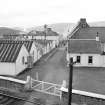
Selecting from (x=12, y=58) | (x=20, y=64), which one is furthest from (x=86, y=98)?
(x=20, y=64)

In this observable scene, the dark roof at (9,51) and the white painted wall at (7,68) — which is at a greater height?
the dark roof at (9,51)

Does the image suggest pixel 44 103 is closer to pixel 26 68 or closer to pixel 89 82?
pixel 89 82

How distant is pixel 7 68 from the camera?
23.7 meters

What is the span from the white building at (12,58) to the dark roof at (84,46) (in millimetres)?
8746

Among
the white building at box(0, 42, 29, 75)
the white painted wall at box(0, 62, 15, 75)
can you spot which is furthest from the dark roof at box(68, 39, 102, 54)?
the white painted wall at box(0, 62, 15, 75)

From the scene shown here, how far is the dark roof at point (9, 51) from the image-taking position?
23797 mm

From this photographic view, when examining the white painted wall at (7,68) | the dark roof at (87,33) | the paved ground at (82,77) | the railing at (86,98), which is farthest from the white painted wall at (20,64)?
the dark roof at (87,33)

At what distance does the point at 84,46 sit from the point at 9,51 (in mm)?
13249

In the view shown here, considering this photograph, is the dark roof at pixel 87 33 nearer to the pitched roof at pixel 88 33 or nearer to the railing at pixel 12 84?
the pitched roof at pixel 88 33

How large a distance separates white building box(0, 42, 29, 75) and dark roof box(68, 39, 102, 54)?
8746 mm

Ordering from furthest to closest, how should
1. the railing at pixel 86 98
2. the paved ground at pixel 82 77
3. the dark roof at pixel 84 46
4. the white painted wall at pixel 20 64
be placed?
the dark roof at pixel 84 46 < the white painted wall at pixel 20 64 < the paved ground at pixel 82 77 < the railing at pixel 86 98

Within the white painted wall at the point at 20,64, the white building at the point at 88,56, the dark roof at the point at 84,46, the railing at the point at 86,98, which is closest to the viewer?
the railing at the point at 86,98

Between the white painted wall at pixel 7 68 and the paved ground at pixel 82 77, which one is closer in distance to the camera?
the paved ground at pixel 82 77

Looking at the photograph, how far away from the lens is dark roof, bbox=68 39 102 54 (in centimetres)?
2953
